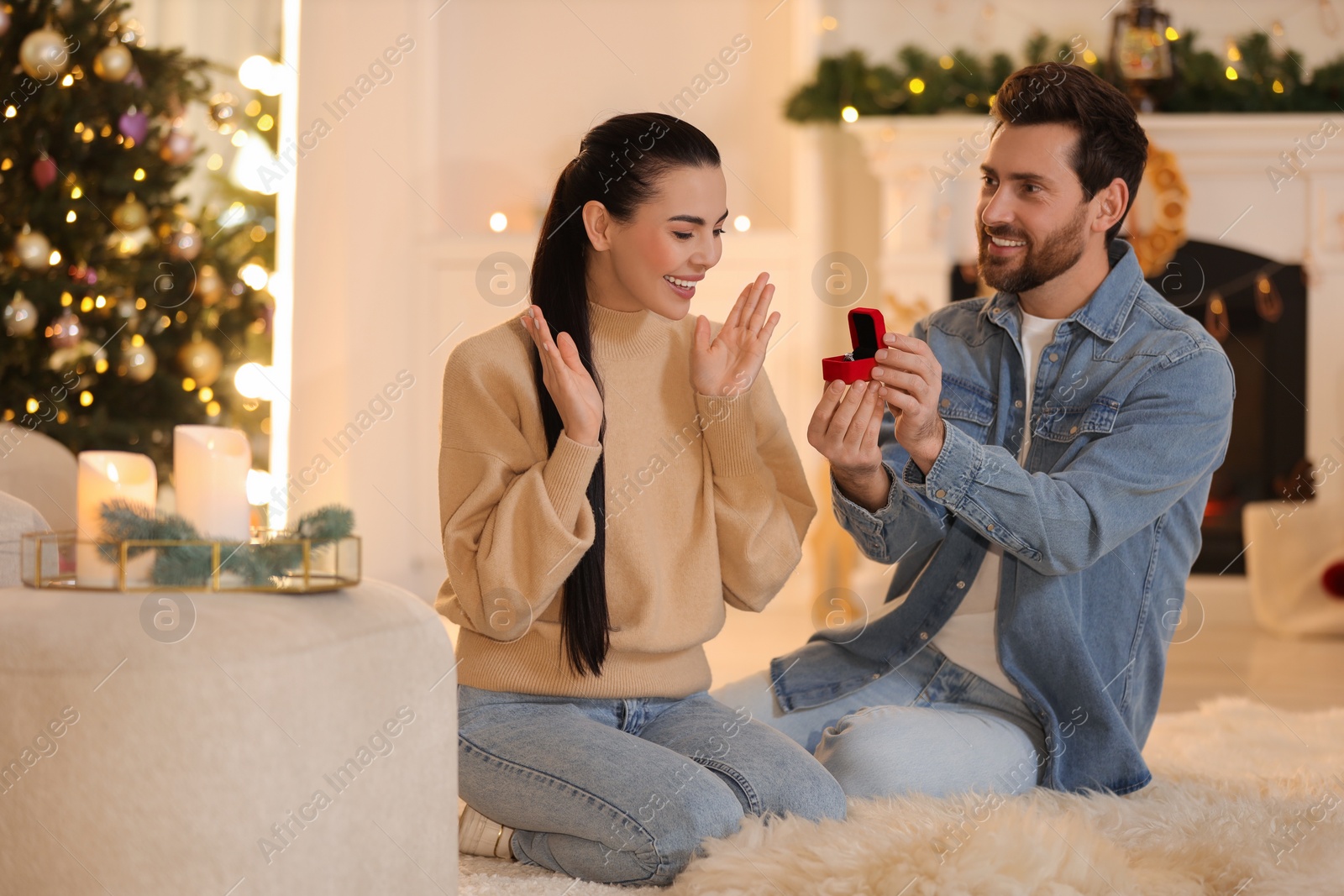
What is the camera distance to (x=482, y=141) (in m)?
5.42

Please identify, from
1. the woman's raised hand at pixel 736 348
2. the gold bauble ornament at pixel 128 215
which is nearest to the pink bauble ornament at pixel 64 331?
the gold bauble ornament at pixel 128 215

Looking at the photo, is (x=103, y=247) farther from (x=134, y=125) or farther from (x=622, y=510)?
(x=622, y=510)

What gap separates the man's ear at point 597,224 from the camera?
5.80 ft

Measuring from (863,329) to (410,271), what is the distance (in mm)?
3850

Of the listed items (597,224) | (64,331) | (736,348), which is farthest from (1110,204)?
(64,331)

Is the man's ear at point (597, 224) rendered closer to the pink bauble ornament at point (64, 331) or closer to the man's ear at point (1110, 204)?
the man's ear at point (1110, 204)

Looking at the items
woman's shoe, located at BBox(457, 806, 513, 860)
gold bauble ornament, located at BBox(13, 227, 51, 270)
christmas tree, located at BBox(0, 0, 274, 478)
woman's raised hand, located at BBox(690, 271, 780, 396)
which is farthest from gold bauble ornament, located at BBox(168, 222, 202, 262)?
woman's shoe, located at BBox(457, 806, 513, 860)

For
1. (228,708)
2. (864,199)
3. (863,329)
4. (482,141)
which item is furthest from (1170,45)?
(228,708)

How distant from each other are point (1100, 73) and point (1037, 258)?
3.11 meters

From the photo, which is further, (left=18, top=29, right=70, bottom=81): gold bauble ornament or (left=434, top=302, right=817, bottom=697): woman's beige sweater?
(left=18, top=29, right=70, bottom=81): gold bauble ornament

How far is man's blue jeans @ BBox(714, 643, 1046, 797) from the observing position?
5.74 feet

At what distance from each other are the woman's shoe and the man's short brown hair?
50.9 inches

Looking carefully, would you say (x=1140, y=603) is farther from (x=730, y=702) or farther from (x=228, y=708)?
(x=228, y=708)

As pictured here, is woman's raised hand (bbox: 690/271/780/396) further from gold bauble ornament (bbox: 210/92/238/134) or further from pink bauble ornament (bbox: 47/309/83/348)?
gold bauble ornament (bbox: 210/92/238/134)
